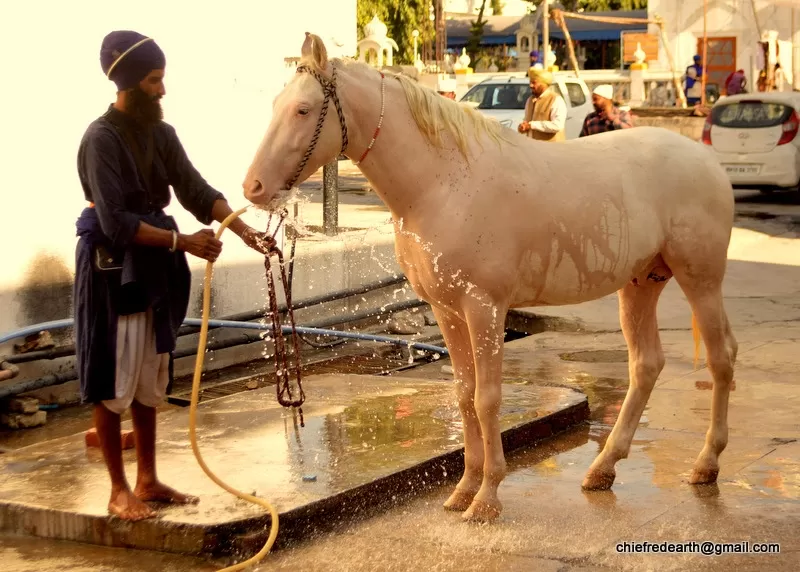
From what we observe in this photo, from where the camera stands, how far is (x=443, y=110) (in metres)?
5.13

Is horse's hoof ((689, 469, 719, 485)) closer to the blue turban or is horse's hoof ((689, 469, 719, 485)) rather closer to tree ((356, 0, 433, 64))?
the blue turban

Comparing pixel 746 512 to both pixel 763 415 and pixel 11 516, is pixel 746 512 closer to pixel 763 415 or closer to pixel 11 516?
pixel 763 415

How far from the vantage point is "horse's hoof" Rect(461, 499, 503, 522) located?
5.15m

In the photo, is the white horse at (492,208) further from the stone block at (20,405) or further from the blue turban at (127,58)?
the stone block at (20,405)

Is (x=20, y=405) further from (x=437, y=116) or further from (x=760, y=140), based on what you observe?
(x=760, y=140)

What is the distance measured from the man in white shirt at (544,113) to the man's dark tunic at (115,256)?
27.5 feet

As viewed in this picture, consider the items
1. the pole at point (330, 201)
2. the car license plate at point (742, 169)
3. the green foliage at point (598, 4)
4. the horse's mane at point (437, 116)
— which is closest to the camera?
the horse's mane at point (437, 116)

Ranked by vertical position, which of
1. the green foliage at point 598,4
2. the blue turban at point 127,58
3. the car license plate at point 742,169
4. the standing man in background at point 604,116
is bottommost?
the car license plate at point 742,169

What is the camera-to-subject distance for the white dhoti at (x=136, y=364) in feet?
16.1

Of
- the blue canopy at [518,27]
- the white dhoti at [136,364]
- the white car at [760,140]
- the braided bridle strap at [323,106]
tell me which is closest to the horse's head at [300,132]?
the braided bridle strap at [323,106]

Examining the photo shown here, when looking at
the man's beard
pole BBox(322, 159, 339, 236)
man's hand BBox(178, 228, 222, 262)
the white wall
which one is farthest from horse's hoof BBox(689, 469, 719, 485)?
pole BBox(322, 159, 339, 236)

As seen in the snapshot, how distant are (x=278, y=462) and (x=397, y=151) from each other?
1727 mm

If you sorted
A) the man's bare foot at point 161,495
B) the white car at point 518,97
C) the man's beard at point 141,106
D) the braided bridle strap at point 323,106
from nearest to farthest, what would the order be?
the braided bridle strap at point 323,106 → the man's beard at point 141,106 → the man's bare foot at point 161,495 → the white car at point 518,97

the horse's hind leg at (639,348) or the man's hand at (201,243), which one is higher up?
the man's hand at (201,243)
